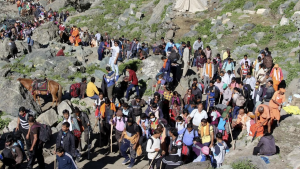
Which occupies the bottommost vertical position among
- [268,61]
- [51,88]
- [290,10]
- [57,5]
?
[51,88]

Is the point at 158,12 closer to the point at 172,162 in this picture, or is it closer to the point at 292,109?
the point at 292,109

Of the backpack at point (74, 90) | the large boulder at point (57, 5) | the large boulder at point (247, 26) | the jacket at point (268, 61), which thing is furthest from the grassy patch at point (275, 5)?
the large boulder at point (57, 5)

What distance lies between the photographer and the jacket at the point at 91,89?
535 inches

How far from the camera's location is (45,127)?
8.98 m

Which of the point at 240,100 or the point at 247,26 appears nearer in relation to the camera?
the point at 240,100

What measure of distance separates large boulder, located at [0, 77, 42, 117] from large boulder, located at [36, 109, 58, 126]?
1.19m

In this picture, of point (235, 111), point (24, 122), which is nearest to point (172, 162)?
point (24, 122)

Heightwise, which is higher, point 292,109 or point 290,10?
point 290,10

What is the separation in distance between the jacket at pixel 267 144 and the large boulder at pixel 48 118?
7.87 m

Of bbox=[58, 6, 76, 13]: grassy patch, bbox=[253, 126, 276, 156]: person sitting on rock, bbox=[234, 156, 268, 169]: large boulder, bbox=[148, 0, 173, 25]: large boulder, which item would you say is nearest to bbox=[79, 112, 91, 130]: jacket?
bbox=[234, 156, 268, 169]: large boulder

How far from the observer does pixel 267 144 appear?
8.63 metres

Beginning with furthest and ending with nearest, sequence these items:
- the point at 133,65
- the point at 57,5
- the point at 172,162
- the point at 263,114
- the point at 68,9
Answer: the point at 57,5
the point at 68,9
the point at 133,65
the point at 263,114
the point at 172,162

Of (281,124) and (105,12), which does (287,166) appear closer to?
(281,124)

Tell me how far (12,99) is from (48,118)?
6.66 ft
